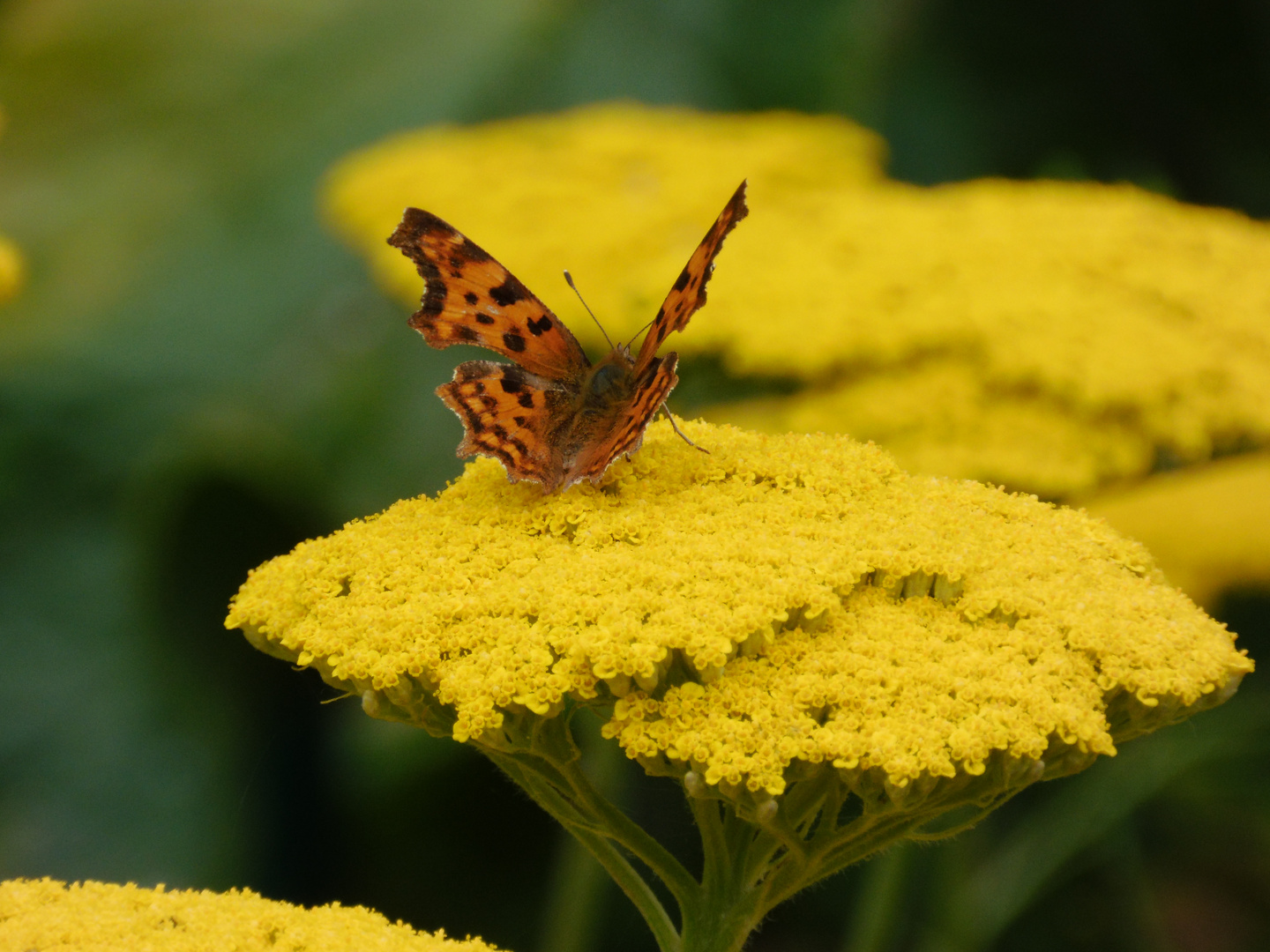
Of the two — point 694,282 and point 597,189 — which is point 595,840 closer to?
point 694,282

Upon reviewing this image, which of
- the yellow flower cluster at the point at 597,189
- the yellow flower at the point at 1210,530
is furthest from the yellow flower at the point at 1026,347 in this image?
the yellow flower at the point at 1210,530

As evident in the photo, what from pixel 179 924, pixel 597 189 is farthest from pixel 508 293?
pixel 597 189

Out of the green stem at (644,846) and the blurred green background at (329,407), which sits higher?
the blurred green background at (329,407)

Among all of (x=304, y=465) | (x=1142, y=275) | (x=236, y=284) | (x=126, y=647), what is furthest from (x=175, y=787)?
(x=1142, y=275)

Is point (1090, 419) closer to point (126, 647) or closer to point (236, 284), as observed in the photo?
point (126, 647)

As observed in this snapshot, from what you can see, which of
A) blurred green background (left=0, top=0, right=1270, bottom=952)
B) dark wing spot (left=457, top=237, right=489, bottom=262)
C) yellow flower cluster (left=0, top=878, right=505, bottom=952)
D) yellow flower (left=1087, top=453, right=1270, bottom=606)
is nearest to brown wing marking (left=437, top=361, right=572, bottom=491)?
dark wing spot (left=457, top=237, right=489, bottom=262)

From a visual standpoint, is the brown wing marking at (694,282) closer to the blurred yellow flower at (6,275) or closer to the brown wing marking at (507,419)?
the brown wing marking at (507,419)
